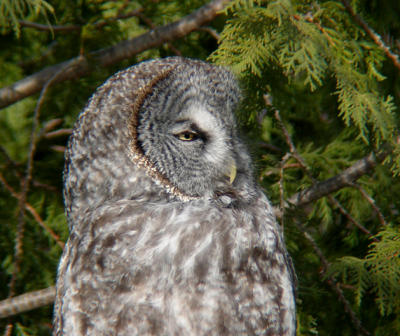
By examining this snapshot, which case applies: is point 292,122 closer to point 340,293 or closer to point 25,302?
point 340,293

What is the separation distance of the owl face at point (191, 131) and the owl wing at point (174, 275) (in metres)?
0.11

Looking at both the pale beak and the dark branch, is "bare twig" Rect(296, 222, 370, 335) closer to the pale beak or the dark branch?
the dark branch

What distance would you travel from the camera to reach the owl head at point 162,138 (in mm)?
1702

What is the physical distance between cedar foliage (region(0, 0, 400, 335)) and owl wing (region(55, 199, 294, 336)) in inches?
16.8

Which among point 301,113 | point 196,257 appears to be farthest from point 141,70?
point 301,113

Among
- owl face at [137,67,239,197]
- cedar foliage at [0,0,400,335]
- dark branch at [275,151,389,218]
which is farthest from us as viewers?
dark branch at [275,151,389,218]

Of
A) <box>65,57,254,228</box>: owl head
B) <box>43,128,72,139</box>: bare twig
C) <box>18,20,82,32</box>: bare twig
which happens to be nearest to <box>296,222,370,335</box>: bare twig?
<box>65,57,254,228</box>: owl head

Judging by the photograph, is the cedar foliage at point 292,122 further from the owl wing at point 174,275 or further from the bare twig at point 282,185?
the owl wing at point 174,275

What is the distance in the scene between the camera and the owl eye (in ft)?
5.61

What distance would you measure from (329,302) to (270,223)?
2.73 feet

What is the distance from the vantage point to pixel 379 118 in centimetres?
193

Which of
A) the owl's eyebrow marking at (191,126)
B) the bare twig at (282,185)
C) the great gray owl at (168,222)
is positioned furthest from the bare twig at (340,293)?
the owl's eyebrow marking at (191,126)

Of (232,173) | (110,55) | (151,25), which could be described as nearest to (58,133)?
(110,55)

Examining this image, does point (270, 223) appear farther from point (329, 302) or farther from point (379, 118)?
point (329, 302)
